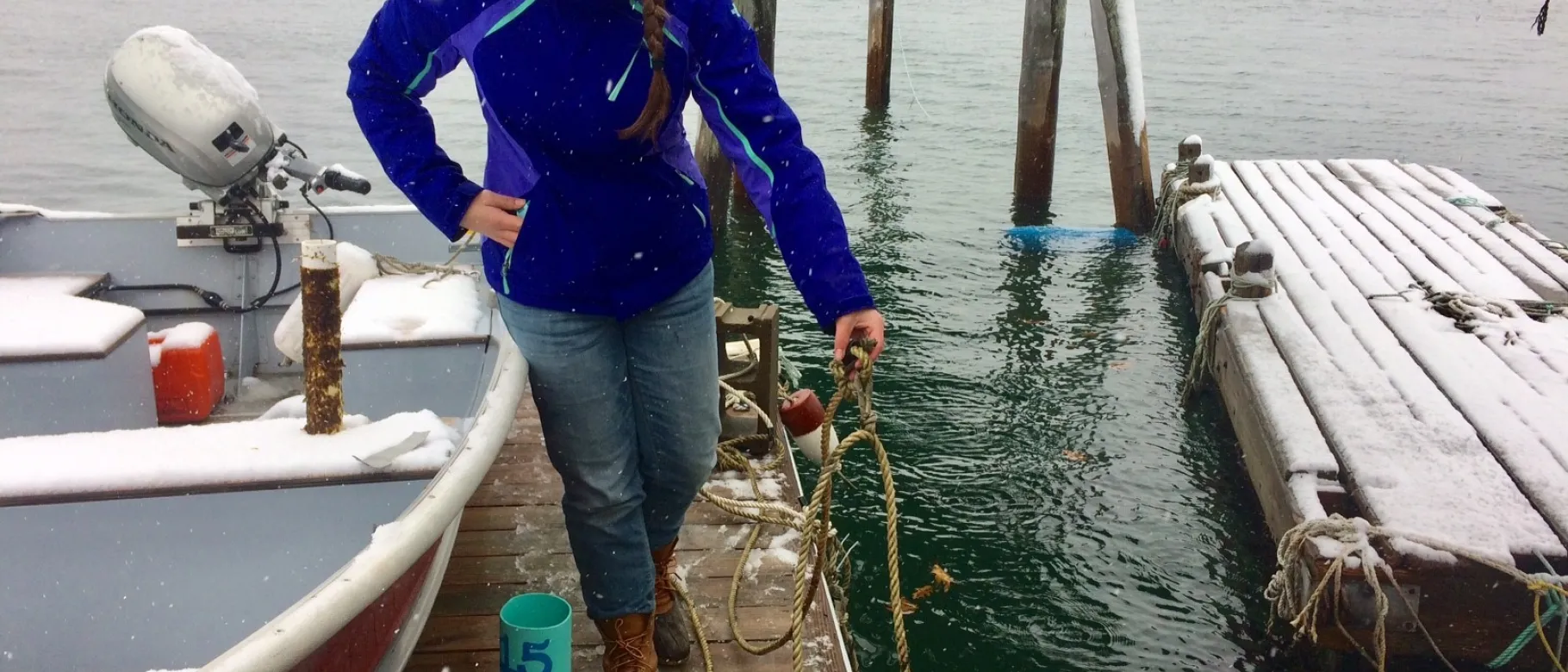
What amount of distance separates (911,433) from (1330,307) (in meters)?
2.40

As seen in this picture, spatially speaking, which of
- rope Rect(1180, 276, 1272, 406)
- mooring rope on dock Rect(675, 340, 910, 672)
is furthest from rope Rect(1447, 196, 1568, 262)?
mooring rope on dock Rect(675, 340, 910, 672)

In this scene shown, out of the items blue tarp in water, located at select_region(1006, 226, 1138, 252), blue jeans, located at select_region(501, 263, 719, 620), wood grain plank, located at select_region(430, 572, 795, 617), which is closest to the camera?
blue jeans, located at select_region(501, 263, 719, 620)

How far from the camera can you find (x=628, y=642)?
9.47 ft

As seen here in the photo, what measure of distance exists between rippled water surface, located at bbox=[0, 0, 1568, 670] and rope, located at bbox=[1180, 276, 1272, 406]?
0.65 feet

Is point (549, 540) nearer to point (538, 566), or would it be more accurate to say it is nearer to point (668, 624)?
point (538, 566)

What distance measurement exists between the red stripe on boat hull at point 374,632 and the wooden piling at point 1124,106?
813 cm

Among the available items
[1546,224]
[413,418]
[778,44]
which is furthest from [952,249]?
[778,44]

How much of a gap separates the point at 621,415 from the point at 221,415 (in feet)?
7.28

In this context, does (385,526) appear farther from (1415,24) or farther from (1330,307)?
(1415,24)

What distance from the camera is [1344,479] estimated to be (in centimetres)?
444

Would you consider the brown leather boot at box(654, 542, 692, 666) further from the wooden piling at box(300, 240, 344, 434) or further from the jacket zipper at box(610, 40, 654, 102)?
the jacket zipper at box(610, 40, 654, 102)

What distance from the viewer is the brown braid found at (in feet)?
7.50

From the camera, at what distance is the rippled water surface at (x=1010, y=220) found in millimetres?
5094

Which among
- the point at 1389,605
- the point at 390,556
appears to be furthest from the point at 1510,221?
the point at 390,556
